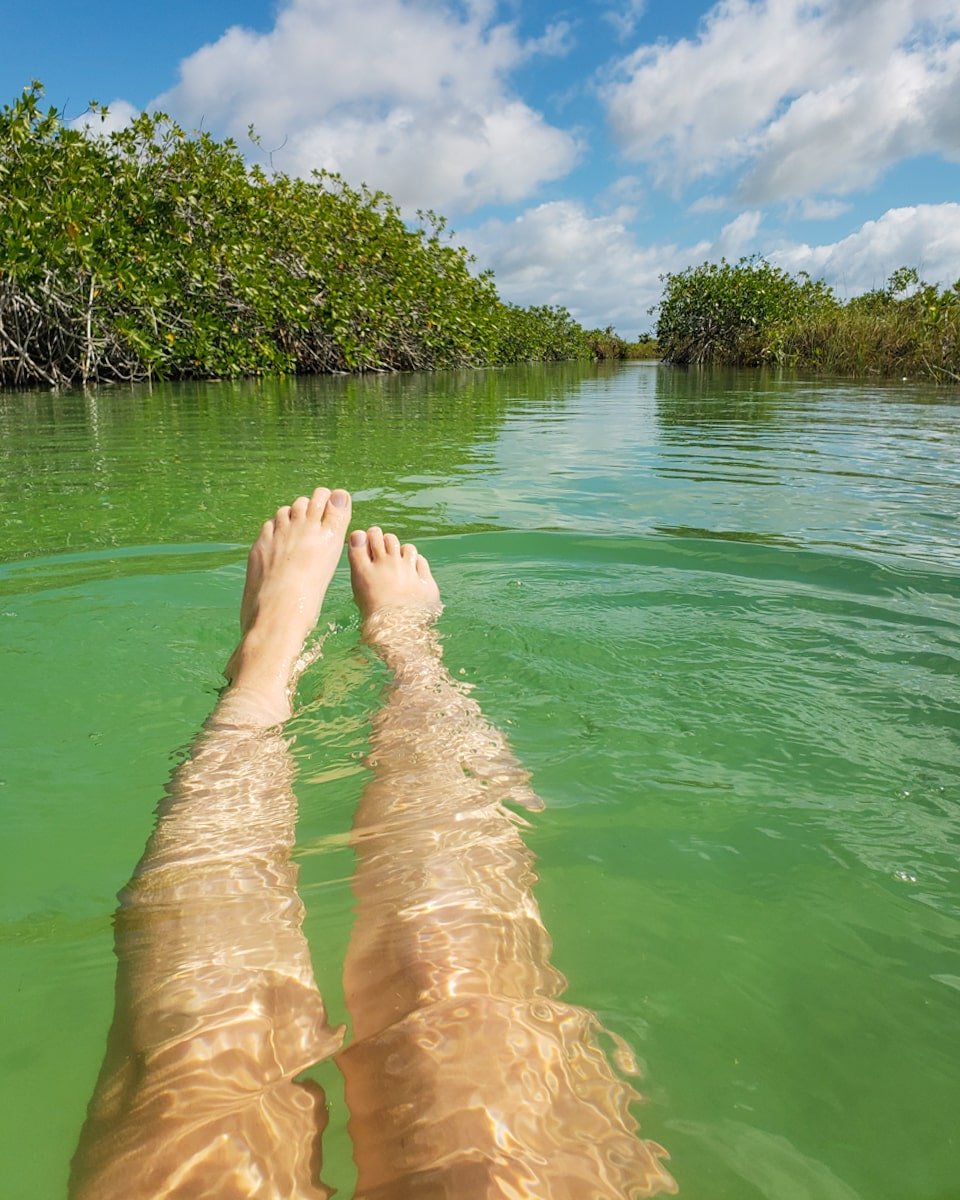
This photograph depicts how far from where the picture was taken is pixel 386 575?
2.36 metres

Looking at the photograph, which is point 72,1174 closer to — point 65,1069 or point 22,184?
point 65,1069

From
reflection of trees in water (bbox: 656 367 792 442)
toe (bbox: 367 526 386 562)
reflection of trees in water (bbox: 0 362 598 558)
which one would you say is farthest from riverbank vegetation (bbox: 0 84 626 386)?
toe (bbox: 367 526 386 562)

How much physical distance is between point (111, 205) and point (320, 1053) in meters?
11.8

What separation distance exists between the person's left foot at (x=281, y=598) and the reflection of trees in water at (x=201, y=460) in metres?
0.50

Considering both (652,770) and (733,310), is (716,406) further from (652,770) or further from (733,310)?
(733,310)

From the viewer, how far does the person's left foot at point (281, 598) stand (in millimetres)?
1607

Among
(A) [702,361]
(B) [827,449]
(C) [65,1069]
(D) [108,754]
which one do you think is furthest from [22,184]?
(A) [702,361]

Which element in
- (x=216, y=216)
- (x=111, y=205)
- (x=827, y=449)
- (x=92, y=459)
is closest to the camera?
(x=92, y=459)

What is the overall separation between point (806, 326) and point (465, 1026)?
20.1m

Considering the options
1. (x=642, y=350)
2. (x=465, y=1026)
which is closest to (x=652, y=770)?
(x=465, y=1026)

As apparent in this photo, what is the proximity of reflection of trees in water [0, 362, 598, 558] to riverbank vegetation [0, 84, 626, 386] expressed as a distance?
1.45 metres

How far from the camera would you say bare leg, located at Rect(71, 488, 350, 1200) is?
675 mm

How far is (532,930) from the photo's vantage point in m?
0.96

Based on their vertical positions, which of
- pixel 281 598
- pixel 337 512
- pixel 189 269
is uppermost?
pixel 189 269
